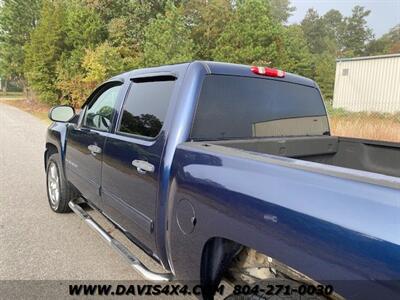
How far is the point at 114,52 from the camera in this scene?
24.6 metres

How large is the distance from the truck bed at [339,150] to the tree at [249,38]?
2425cm

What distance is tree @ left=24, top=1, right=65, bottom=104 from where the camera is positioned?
28.8m

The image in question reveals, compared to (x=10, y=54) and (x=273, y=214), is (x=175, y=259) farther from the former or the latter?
(x=10, y=54)

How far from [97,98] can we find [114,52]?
21.3 m

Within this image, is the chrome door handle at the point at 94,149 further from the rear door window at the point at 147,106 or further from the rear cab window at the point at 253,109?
the rear cab window at the point at 253,109

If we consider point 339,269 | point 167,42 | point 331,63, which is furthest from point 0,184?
point 331,63

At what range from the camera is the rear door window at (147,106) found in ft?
9.78

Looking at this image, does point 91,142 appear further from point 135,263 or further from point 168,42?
point 168,42

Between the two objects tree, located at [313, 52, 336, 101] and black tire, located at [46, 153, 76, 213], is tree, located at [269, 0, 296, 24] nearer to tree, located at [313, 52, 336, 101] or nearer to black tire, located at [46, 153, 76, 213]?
tree, located at [313, 52, 336, 101]

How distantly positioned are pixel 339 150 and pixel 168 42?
768 inches

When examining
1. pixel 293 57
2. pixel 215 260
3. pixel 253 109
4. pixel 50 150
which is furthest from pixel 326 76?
pixel 215 260

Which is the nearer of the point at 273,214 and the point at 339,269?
the point at 339,269

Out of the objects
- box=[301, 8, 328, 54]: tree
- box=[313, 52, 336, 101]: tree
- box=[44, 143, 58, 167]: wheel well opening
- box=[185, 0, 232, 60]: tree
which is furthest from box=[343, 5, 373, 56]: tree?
box=[44, 143, 58, 167]: wheel well opening

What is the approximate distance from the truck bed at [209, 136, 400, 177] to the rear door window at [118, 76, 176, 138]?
67cm
